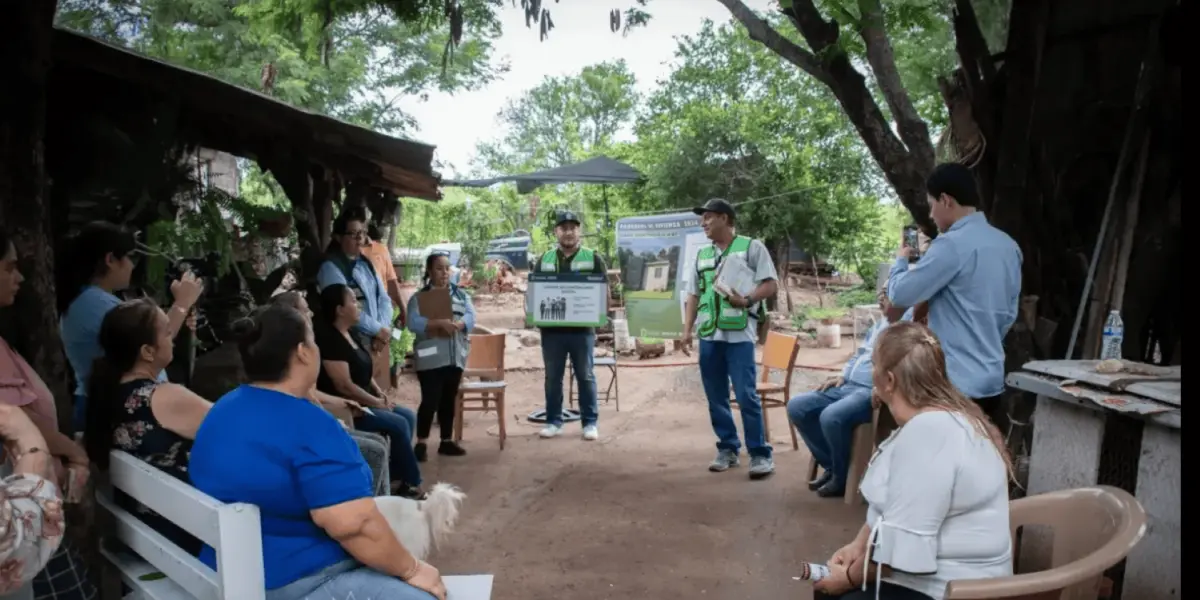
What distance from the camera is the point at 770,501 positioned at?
5.16m

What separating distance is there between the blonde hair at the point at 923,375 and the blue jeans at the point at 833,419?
2512mm

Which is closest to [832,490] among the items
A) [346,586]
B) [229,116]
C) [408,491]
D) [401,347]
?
[408,491]

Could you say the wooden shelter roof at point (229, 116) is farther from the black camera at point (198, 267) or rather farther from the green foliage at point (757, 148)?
the green foliage at point (757, 148)

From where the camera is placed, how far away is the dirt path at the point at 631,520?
13.1 feet

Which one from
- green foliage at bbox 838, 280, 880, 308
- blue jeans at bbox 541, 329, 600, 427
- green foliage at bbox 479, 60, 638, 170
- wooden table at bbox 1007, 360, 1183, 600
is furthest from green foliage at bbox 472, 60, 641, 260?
wooden table at bbox 1007, 360, 1183, 600

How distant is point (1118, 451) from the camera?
3.09m

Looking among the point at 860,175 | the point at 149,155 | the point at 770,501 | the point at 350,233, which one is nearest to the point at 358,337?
the point at 350,233

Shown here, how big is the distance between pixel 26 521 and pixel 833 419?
3904 mm

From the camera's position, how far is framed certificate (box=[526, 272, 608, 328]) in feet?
21.6

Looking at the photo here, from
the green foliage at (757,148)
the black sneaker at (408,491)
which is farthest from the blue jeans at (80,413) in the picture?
the green foliage at (757,148)

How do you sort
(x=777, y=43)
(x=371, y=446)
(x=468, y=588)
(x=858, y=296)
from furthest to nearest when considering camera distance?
(x=858, y=296), (x=777, y=43), (x=371, y=446), (x=468, y=588)

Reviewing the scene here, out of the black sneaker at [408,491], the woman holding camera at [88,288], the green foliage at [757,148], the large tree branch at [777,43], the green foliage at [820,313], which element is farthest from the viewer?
the green foliage at [757,148]

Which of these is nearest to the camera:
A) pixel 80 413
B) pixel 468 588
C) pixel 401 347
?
pixel 468 588

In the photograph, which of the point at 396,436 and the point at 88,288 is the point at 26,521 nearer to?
the point at 88,288
